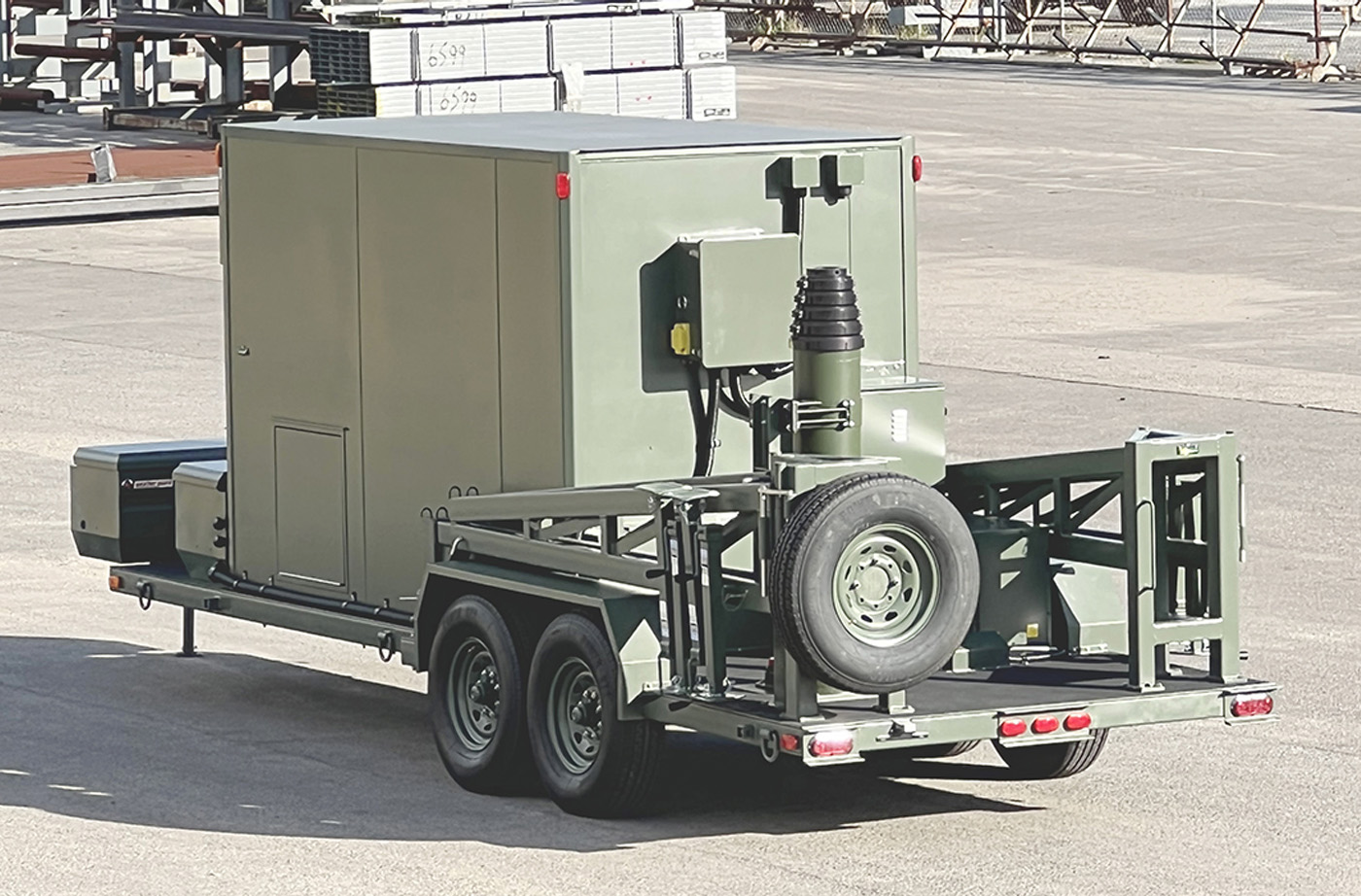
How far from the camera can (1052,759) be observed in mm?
9594

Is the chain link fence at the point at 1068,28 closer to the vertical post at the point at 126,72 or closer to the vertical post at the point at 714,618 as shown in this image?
the vertical post at the point at 126,72

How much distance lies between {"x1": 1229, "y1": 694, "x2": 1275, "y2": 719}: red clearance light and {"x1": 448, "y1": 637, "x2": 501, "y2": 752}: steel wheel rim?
2.44 m

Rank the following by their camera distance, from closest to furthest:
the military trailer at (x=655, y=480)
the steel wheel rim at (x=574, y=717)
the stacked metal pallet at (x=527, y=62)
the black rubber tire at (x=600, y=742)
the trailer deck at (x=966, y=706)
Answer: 1. the trailer deck at (x=966, y=706)
2. the military trailer at (x=655, y=480)
3. the black rubber tire at (x=600, y=742)
4. the steel wheel rim at (x=574, y=717)
5. the stacked metal pallet at (x=527, y=62)

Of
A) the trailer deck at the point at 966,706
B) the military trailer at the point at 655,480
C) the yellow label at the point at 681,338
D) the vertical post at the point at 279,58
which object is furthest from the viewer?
the vertical post at the point at 279,58

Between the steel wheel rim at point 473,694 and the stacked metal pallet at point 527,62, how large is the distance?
69.7 ft

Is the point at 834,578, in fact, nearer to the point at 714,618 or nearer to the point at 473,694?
the point at 714,618

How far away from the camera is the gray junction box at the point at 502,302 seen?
9.23 meters

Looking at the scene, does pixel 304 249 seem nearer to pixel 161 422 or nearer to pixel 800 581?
pixel 800 581

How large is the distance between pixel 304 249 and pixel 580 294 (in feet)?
5.21

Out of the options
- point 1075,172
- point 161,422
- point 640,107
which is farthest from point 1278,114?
point 161,422

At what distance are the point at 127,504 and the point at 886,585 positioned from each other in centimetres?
420

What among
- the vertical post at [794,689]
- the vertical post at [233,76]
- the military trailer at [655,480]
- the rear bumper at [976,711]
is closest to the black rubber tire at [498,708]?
the military trailer at [655,480]

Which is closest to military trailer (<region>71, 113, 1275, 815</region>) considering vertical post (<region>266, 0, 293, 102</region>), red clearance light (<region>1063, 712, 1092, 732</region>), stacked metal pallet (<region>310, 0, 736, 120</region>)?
red clearance light (<region>1063, 712, 1092, 732</region>)

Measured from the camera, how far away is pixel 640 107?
105 feet
